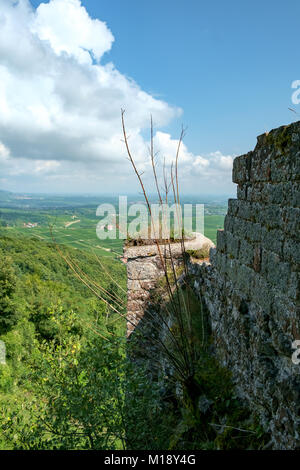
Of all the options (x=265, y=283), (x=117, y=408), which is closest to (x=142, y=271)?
(x=117, y=408)

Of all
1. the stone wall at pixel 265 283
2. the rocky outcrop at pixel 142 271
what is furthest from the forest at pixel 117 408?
the rocky outcrop at pixel 142 271

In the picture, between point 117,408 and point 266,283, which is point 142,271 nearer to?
point 117,408

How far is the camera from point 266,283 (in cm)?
300

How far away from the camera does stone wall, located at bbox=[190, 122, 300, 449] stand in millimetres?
2545

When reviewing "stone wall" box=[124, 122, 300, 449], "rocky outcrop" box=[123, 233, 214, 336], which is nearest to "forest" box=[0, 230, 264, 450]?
"stone wall" box=[124, 122, 300, 449]

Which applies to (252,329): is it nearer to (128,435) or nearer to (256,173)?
(256,173)

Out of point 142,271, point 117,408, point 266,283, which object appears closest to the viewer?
point 266,283

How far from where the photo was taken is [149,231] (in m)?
7.46

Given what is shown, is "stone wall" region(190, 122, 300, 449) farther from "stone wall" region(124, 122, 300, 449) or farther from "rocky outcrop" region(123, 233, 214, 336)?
"rocky outcrop" region(123, 233, 214, 336)

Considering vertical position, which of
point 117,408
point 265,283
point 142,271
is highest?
point 265,283

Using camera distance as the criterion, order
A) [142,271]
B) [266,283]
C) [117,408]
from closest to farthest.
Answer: [266,283], [117,408], [142,271]

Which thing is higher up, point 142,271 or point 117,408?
point 142,271

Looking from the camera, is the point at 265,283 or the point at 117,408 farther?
the point at 117,408

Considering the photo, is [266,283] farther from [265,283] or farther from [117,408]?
[117,408]
